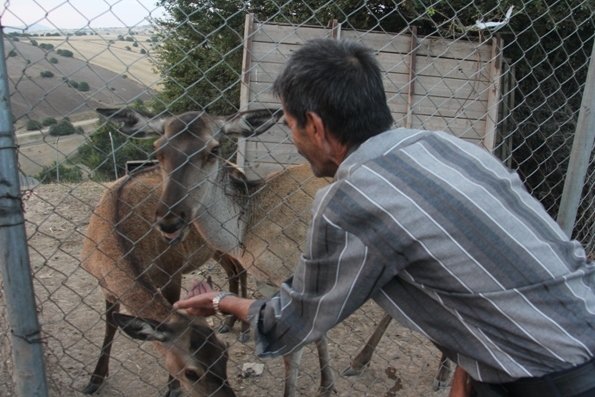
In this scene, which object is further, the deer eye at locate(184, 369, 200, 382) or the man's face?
the deer eye at locate(184, 369, 200, 382)

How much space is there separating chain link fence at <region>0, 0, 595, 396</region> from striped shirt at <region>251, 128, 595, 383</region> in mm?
1036

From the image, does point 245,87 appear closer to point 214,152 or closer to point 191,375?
point 214,152

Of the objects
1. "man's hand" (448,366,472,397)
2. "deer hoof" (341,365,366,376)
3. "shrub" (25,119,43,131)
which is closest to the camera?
"shrub" (25,119,43,131)

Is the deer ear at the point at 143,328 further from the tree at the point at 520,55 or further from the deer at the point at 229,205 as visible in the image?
the tree at the point at 520,55

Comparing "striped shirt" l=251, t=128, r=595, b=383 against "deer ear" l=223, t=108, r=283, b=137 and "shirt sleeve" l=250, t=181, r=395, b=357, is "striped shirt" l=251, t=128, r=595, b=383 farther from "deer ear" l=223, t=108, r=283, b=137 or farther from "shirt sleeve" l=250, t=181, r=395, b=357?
"deer ear" l=223, t=108, r=283, b=137

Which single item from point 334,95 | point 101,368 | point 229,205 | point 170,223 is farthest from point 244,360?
point 334,95

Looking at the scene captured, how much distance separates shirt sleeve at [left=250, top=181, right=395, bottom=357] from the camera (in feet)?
5.77

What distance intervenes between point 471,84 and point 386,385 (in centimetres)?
337

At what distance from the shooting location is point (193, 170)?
12.0 feet

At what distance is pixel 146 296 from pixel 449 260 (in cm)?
227

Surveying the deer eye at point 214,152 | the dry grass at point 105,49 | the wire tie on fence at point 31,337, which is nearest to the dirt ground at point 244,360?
the deer eye at point 214,152

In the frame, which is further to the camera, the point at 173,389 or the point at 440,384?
the point at 440,384

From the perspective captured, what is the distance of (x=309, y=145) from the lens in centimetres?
203

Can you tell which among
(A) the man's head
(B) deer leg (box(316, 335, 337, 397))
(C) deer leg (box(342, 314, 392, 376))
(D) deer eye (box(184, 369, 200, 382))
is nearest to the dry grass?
(A) the man's head
